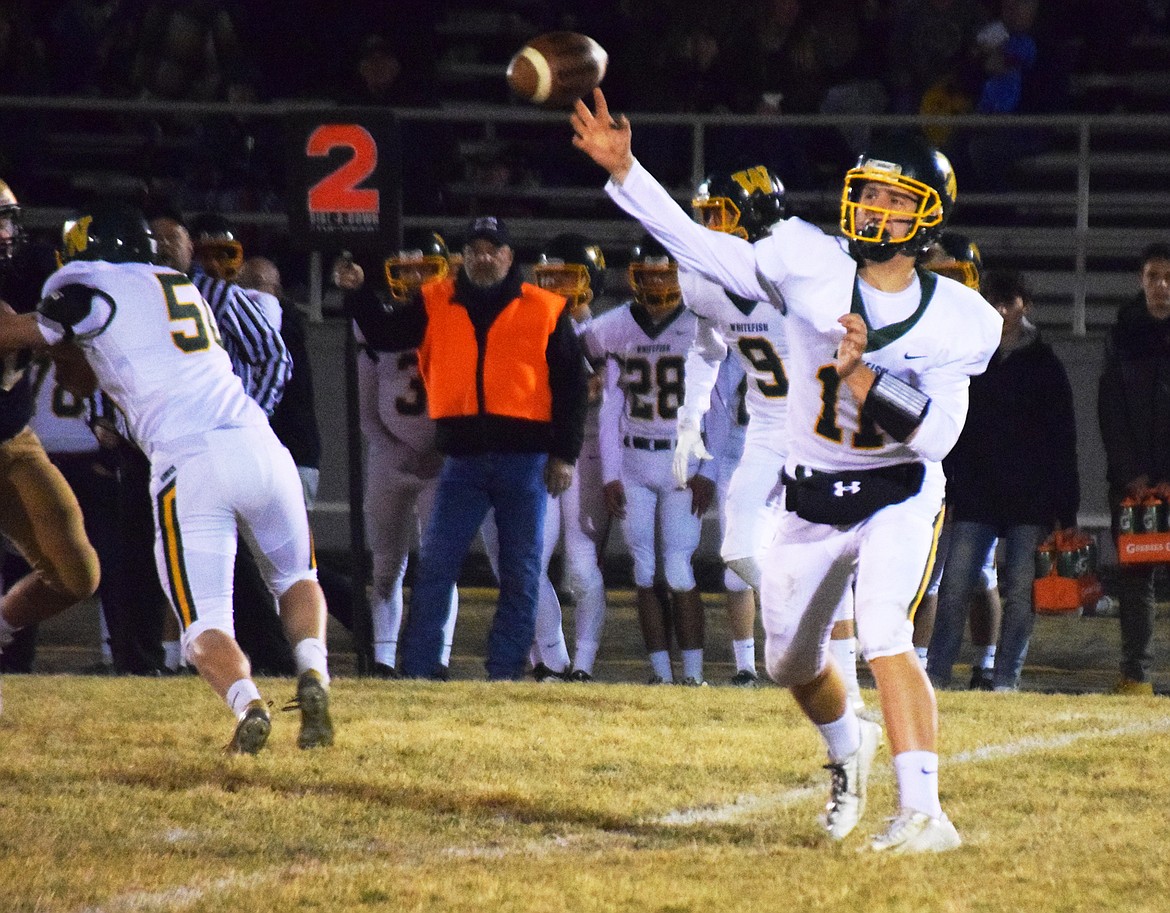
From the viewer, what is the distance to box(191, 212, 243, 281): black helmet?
9094 millimetres

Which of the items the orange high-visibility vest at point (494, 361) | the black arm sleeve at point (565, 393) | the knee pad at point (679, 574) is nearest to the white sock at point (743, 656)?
the knee pad at point (679, 574)

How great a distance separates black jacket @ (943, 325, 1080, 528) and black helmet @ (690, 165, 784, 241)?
5.32 ft

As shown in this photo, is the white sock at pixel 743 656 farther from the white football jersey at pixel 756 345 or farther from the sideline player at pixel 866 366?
the sideline player at pixel 866 366

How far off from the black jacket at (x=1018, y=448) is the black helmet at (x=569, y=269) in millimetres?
2129

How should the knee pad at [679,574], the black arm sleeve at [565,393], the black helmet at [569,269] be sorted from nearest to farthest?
the black arm sleeve at [565,393] < the knee pad at [679,574] < the black helmet at [569,269]

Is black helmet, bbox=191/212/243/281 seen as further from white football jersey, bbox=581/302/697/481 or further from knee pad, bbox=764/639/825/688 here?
knee pad, bbox=764/639/825/688

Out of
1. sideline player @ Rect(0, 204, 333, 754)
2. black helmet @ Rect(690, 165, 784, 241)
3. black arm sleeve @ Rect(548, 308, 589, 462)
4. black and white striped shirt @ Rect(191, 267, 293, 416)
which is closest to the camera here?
sideline player @ Rect(0, 204, 333, 754)

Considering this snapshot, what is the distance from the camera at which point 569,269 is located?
10141 mm

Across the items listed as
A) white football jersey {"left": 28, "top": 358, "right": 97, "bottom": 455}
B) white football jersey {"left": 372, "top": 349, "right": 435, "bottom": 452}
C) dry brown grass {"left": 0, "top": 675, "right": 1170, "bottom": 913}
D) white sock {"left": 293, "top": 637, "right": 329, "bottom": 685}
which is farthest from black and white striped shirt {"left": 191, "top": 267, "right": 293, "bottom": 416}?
white sock {"left": 293, "top": 637, "right": 329, "bottom": 685}

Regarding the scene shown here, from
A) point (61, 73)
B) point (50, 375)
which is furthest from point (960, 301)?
point (61, 73)

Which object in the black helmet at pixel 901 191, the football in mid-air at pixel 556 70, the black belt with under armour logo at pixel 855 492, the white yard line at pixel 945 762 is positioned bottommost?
the white yard line at pixel 945 762

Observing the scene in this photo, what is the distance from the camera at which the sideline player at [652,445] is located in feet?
30.4

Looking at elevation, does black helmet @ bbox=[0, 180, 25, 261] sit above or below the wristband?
above

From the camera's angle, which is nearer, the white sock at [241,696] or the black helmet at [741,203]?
the white sock at [241,696]
